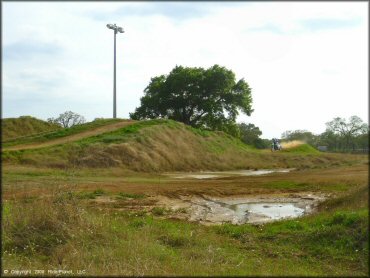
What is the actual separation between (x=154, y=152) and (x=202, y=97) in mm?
19761

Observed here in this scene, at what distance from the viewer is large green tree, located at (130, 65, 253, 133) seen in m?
49.6

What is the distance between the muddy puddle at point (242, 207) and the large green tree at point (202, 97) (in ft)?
106

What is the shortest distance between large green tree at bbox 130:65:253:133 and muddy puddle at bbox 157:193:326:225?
32.4m

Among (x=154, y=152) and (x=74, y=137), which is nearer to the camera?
(x=154, y=152)

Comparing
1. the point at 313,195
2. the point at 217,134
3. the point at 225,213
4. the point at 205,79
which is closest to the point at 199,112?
the point at 205,79

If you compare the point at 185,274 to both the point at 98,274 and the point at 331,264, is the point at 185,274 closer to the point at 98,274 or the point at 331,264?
the point at 98,274

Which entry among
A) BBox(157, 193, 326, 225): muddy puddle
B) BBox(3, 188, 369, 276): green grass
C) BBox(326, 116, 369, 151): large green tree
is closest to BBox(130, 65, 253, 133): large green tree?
BBox(157, 193, 326, 225): muddy puddle

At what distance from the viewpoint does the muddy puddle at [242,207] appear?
13.4 meters

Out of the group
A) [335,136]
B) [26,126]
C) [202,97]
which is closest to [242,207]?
[335,136]

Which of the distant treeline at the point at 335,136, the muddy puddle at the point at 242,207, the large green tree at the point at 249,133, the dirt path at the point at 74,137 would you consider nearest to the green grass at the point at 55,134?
the dirt path at the point at 74,137

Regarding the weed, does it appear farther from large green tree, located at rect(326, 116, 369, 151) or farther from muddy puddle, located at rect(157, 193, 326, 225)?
large green tree, located at rect(326, 116, 369, 151)

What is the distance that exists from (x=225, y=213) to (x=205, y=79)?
36306 mm

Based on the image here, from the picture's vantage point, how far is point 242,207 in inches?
612

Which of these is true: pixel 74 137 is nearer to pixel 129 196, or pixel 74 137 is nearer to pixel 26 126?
pixel 26 126
